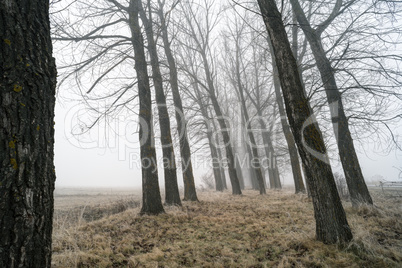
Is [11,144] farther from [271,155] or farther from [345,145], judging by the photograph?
[271,155]

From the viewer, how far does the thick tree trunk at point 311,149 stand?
2785 millimetres

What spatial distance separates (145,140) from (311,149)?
156 inches

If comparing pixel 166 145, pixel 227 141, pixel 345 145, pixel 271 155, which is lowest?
pixel 345 145

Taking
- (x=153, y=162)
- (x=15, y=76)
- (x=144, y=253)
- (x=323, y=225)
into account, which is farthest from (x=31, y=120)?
(x=153, y=162)

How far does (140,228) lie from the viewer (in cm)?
414

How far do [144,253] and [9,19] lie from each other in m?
3.01

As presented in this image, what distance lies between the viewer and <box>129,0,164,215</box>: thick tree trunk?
5.27 m

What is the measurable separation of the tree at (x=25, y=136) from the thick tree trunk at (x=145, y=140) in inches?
148

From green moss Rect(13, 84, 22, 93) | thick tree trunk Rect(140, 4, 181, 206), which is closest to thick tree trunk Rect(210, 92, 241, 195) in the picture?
thick tree trunk Rect(140, 4, 181, 206)

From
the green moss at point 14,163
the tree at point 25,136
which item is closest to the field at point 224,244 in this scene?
the tree at point 25,136

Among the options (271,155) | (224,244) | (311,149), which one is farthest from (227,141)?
(311,149)

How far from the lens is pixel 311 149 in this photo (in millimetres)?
2938

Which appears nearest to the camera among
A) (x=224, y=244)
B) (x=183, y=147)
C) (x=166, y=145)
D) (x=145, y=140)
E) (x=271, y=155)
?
(x=224, y=244)

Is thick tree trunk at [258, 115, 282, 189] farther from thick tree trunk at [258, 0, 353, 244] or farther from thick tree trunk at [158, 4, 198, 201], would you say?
thick tree trunk at [258, 0, 353, 244]
